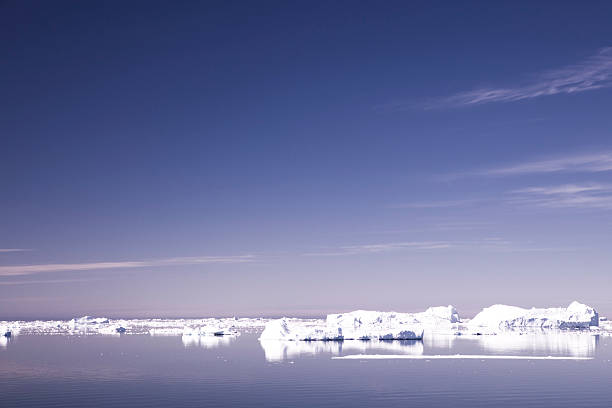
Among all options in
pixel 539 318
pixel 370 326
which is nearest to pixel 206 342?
pixel 370 326

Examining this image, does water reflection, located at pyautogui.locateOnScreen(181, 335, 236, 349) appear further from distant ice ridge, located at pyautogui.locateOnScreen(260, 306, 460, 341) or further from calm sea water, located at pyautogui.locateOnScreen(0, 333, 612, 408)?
calm sea water, located at pyautogui.locateOnScreen(0, 333, 612, 408)

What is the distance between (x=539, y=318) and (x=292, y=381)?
120542 mm

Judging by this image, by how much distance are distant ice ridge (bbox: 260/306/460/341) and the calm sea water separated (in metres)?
23.1

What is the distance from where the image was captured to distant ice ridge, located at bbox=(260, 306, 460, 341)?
Answer: 4222 inches

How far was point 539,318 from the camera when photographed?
15888cm

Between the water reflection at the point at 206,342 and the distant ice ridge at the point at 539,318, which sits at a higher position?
the distant ice ridge at the point at 539,318

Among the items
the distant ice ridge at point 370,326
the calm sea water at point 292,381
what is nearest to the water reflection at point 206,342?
the distant ice ridge at point 370,326

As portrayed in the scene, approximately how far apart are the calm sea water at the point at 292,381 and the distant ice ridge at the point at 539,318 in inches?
2950

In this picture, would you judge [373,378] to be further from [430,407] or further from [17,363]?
[17,363]

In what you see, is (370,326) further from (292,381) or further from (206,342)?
(292,381)

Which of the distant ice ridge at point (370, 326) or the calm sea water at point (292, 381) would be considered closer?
the calm sea water at point (292, 381)

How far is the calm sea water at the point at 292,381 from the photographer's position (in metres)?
43.5

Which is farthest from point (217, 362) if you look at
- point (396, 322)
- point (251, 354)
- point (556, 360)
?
point (396, 322)

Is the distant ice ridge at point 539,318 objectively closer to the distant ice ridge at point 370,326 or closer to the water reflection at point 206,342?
the distant ice ridge at point 370,326
